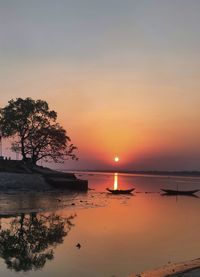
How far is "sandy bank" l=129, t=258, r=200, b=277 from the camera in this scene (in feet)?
51.1

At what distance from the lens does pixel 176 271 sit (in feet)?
58.0

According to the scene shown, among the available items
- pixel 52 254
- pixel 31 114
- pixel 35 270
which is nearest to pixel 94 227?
pixel 52 254

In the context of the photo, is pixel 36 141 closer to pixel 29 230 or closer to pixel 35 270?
pixel 29 230

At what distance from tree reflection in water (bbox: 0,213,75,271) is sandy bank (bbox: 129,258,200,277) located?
16.8 ft

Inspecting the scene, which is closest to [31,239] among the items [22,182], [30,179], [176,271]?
[176,271]

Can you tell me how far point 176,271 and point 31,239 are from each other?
11852 mm

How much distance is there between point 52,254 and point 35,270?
11.7 ft

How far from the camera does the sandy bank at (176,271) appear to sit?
1558 cm

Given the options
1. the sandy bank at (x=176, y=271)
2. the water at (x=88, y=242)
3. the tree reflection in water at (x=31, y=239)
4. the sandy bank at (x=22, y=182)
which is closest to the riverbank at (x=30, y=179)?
the sandy bank at (x=22, y=182)

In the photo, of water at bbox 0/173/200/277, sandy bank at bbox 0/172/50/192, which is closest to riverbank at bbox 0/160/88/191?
sandy bank at bbox 0/172/50/192

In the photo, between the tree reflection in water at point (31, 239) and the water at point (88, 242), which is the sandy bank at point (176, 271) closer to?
the water at point (88, 242)

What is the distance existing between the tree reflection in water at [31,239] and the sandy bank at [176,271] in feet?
16.8

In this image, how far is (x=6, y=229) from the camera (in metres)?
29.4

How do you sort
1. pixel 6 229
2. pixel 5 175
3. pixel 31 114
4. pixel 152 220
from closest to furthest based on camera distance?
pixel 6 229
pixel 152 220
pixel 5 175
pixel 31 114
